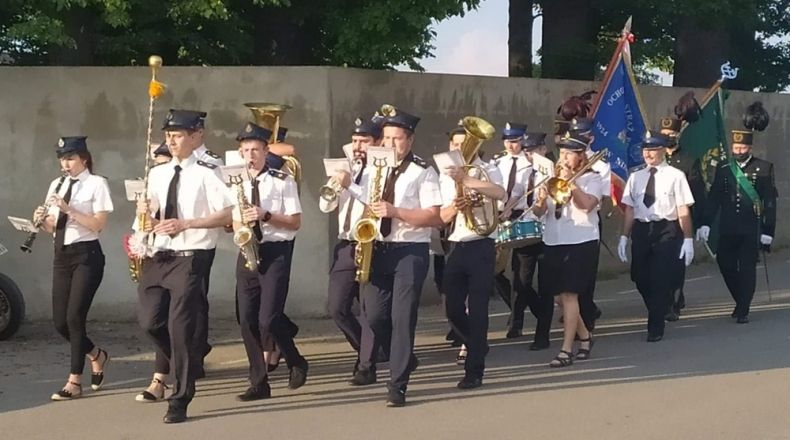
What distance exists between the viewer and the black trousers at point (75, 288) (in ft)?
27.1

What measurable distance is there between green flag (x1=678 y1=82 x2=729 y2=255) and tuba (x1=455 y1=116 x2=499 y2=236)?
5.18 meters

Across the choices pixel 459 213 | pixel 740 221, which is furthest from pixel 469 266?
pixel 740 221

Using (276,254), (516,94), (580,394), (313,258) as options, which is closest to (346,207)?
(276,254)

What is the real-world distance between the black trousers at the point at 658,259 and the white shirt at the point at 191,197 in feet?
14.8

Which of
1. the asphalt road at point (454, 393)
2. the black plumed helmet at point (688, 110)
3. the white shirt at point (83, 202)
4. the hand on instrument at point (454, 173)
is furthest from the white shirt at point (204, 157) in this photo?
the black plumed helmet at point (688, 110)

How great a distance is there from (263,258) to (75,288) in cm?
132

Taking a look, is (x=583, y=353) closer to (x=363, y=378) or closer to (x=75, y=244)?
(x=363, y=378)

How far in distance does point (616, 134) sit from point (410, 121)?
606 cm

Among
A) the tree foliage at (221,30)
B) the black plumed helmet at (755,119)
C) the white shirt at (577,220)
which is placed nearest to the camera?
the white shirt at (577,220)

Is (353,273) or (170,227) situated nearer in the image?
(170,227)

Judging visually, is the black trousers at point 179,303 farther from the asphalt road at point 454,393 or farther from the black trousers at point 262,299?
the black trousers at point 262,299

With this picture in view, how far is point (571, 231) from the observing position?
9.68 meters

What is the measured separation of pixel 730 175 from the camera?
1198cm

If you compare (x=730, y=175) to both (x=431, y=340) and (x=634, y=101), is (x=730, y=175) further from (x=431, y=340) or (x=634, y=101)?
(x=431, y=340)
